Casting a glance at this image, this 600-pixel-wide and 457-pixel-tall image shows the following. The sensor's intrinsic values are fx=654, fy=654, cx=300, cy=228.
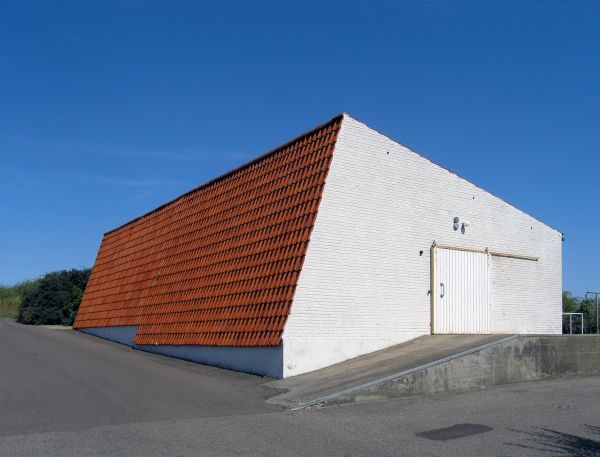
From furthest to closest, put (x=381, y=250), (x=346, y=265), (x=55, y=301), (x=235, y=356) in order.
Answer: (x=55, y=301) < (x=381, y=250) < (x=235, y=356) < (x=346, y=265)

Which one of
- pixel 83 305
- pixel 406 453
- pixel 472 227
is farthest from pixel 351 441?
pixel 83 305

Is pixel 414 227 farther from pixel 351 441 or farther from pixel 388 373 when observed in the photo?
pixel 351 441

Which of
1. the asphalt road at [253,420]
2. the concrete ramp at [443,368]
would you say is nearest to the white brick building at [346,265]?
the concrete ramp at [443,368]

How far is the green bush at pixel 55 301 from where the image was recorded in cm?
4125

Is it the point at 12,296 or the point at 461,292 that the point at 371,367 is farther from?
the point at 12,296

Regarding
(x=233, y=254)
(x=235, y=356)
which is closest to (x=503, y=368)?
(x=235, y=356)

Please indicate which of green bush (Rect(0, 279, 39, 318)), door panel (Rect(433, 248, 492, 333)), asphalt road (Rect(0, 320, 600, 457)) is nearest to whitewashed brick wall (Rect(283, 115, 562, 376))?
door panel (Rect(433, 248, 492, 333))

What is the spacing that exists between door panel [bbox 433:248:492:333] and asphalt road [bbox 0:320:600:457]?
3.69 m

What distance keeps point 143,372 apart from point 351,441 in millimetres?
8740

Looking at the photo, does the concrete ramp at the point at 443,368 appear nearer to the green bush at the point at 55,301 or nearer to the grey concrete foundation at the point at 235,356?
the grey concrete foundation at the point at 235,356

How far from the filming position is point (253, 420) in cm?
1070

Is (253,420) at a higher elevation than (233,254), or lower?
lower

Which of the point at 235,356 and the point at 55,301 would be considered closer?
the point at 235,356

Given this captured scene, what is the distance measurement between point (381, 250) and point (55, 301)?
30053 millimetres
